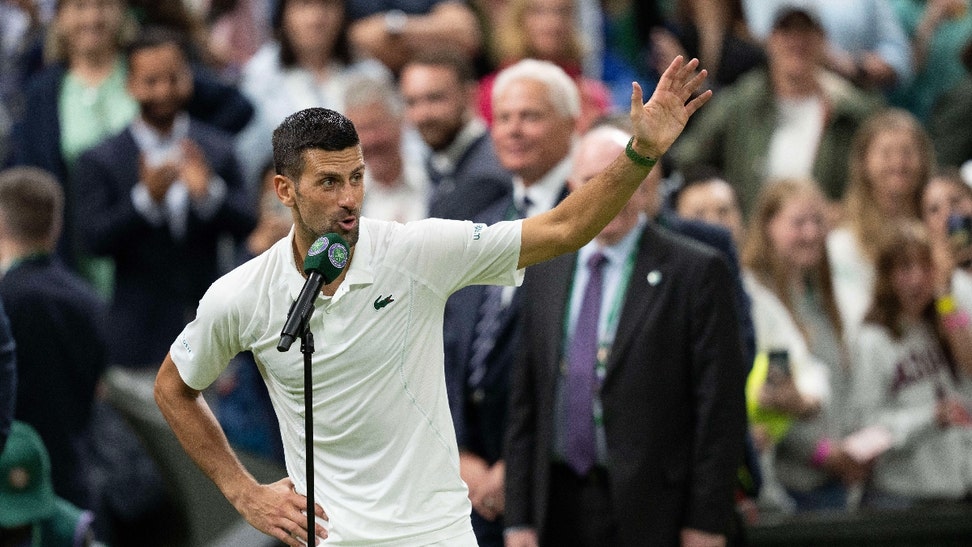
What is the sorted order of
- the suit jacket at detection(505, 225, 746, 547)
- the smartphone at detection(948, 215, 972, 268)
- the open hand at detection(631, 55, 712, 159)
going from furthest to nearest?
1. the smartphone at detection(948, 215, 972, 268)
2. the suit jacket at detection(505, 225, 746, 547)
3. the open hand at detection(631, 55, 712, 159)

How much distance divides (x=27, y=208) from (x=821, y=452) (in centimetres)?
354

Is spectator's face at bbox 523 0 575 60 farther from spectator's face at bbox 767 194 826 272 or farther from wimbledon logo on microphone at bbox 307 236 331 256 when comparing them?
wimbledon logo on microphone at bbox 307 236 331 256

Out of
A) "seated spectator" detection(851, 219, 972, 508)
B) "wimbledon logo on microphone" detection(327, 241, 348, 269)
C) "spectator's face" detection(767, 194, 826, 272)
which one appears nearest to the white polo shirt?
"wimbledon logo on microphone" detection(327, 241, 348, 269)

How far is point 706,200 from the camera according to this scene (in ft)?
24.2

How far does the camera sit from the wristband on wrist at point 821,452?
7.13 meters

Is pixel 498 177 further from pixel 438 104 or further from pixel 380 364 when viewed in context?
pixel 380 364

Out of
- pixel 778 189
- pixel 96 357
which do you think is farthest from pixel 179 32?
pixel 778 189

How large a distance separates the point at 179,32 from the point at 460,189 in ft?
10.8

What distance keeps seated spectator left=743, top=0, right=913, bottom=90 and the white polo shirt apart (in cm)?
565

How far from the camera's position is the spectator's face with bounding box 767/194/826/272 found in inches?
290

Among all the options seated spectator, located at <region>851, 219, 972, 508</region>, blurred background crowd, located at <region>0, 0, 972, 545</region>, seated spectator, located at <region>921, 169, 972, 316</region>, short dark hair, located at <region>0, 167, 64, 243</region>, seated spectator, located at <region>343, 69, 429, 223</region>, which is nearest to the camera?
short dark hair, located at <region>0, 167, 64, 243</region>

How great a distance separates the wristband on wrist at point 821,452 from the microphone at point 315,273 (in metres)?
3.91

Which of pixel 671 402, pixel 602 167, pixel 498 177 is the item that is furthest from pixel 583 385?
pixel 498 177

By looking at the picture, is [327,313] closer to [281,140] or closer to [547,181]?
[281,140]
